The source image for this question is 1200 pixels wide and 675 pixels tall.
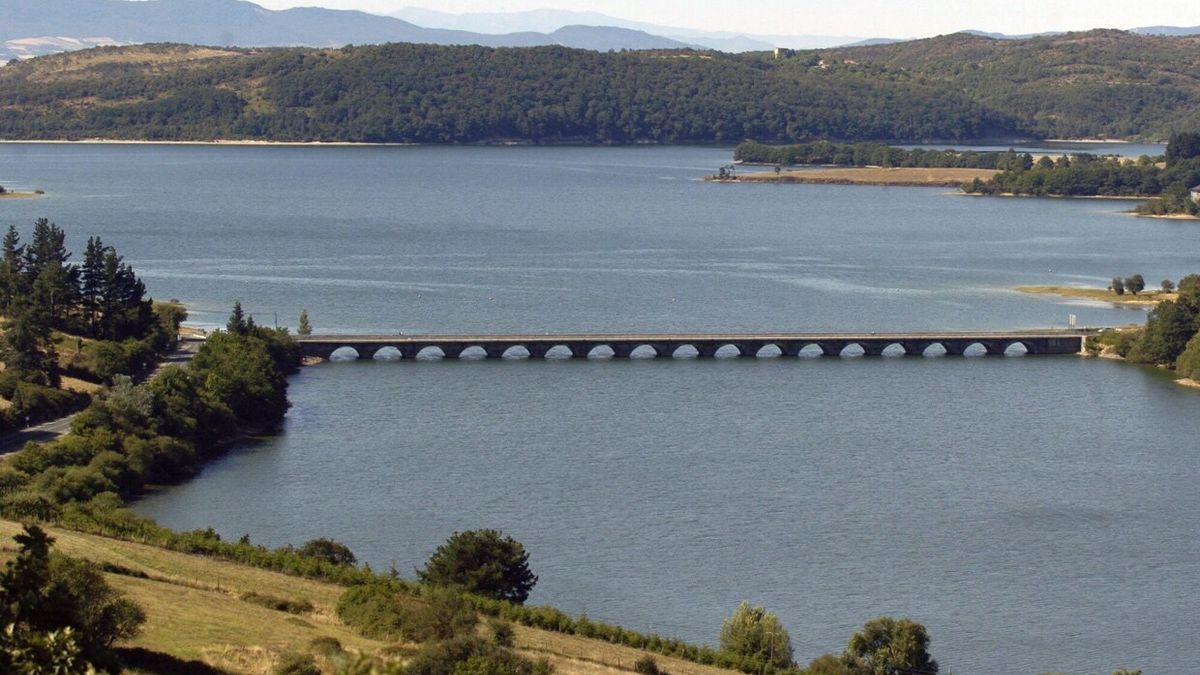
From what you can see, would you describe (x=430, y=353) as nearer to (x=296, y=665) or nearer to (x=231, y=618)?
(x=231, y=618)

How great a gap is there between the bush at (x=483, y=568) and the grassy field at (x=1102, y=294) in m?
49.2

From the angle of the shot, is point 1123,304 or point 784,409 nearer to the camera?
point 784,409

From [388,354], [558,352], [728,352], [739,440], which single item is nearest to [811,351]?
[728,352]

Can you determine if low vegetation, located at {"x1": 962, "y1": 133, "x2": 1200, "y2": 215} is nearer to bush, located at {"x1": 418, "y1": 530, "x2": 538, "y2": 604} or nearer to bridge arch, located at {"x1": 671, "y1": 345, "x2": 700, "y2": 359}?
bridge arch, located at {"x1": 671, "y1": 345, "x2": 700, "y2": 359}

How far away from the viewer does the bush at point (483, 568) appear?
34031mm

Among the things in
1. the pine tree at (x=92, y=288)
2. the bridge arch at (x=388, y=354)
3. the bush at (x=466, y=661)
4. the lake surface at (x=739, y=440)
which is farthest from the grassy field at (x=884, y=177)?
the bush at (x=466, y=661)

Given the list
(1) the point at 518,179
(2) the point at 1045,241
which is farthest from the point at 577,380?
(1) the point at 518,179

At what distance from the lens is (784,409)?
56.0 meters

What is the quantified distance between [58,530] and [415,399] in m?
23.2

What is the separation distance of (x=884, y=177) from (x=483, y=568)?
131 m

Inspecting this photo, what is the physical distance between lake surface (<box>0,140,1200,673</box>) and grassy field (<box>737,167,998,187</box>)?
47.5 metres

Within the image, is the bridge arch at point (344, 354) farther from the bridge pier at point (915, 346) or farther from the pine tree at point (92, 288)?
the bridge pier at point (915, 346)

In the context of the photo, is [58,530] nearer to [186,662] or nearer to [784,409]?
[186,662]

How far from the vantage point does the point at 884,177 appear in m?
162
